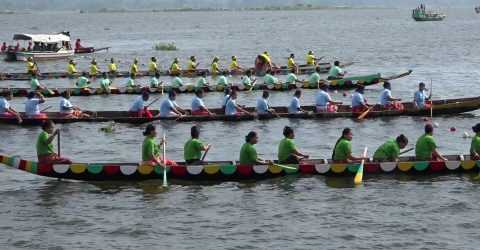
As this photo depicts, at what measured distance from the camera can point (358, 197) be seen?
24.6m

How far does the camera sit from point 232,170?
2550 centimetres

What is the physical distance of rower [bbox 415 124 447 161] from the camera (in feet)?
85.0

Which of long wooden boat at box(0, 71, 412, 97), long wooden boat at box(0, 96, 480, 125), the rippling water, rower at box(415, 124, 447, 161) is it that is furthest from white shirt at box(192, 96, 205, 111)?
rower at box(415, 124, 447, 161)

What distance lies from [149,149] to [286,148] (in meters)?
3.98

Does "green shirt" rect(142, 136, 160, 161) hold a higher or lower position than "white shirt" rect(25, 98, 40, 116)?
lower

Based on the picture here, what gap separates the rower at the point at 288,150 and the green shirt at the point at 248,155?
0.83 metres

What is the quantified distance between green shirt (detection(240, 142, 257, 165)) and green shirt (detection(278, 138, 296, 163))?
0.81 m

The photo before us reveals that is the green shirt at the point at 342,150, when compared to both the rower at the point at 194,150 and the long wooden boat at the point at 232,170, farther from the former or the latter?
the rower at the point at 194,150

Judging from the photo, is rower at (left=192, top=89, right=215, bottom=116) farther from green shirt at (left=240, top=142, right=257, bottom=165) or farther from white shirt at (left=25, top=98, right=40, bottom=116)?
green shirt at (left=240, top=142, right=257, bottom=165)

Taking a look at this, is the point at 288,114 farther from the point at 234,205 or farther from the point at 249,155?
the point at 234,205

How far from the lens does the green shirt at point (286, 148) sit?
84.2 ft

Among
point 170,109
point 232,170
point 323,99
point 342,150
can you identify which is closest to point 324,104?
point 323,99

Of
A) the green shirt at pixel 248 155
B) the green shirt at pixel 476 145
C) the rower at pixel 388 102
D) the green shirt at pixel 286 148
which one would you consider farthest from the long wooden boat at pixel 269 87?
the green shirt at pixel 248 155

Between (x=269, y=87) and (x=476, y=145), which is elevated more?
(x=269, y=87)
